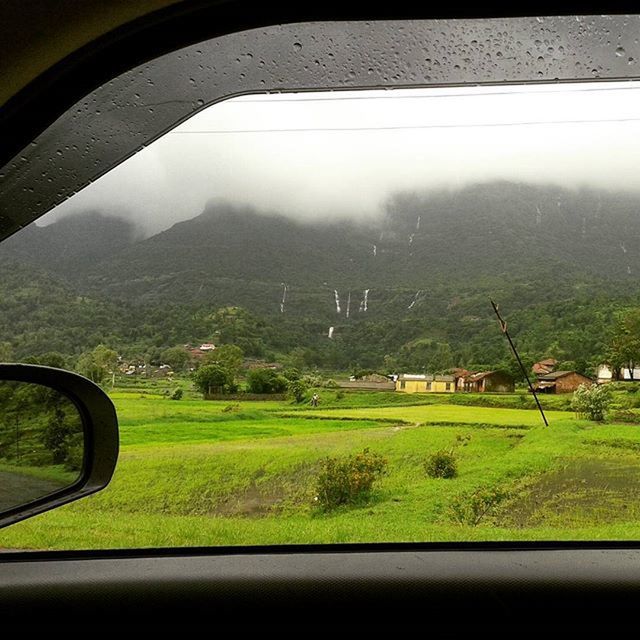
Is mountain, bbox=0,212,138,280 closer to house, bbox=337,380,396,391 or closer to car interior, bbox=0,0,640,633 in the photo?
car interior, bbox=0,0,640,633

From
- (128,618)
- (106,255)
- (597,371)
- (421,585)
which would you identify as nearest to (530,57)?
(421,585)

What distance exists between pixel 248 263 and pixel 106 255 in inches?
25.3

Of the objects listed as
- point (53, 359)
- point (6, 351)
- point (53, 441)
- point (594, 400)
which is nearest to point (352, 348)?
point (594, 400)

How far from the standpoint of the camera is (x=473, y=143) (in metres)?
2.92

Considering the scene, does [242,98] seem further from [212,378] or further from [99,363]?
[212,378]

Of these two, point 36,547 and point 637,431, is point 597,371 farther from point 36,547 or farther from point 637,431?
point 36,547

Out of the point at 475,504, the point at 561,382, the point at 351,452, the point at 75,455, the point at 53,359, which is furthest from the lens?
the point at 351,452

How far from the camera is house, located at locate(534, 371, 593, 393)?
295cm

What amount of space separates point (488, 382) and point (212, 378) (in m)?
1.27

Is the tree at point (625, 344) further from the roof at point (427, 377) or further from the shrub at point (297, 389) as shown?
the shrub at point (297, 389)

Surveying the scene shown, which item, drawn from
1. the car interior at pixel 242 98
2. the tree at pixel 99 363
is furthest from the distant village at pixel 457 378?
the car interior at pixel 242 98

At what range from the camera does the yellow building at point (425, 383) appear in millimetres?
3102

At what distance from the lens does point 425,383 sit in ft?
10.3

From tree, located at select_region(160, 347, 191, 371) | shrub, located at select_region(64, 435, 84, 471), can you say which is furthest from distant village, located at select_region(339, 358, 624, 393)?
shrub, located at select_region(64, 435, 84, 471)
